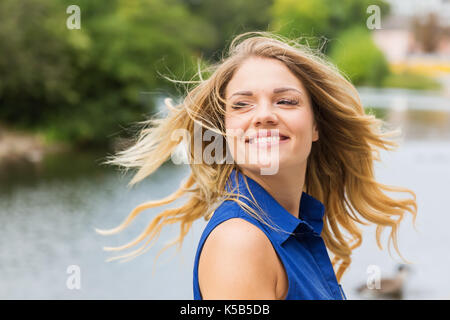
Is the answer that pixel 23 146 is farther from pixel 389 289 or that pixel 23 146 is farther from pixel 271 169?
pixel 271 169

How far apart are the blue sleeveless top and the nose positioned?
0.19 meters

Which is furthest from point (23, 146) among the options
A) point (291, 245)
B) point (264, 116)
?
point (291, 245)

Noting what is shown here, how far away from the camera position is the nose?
7.10 ft

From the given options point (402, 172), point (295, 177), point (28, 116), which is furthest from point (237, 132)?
point (28, 116)

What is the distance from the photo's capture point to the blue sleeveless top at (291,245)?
75.0 inches

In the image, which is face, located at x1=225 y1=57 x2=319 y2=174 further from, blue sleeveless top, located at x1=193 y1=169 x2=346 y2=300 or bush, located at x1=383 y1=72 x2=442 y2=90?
bush, located at x1=383 y1=72 x2=442 y2=90

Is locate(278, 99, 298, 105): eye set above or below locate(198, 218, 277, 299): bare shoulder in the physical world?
above

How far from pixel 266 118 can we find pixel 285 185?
0.27 meters

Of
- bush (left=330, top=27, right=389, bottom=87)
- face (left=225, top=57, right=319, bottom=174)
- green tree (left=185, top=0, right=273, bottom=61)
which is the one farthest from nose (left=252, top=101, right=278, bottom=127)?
green tree (left=185, top=0, right=273, bottom=61)

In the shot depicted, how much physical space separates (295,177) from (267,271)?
0.58 metres

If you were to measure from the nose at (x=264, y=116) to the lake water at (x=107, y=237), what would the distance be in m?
7.98

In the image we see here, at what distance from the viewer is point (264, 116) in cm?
216

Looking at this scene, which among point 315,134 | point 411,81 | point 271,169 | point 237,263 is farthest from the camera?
point 411,81

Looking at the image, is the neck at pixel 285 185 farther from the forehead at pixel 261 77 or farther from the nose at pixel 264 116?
the forehead at pixel 261 77
